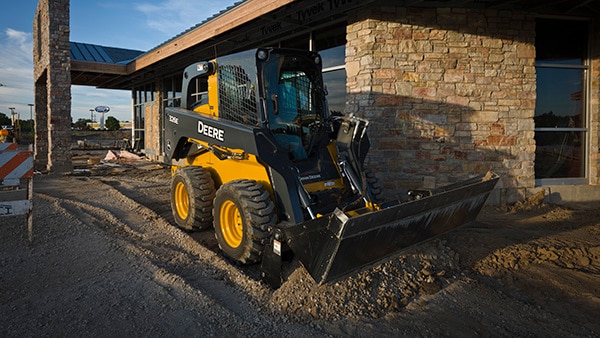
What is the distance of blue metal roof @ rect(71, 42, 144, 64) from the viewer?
1745 centimetres

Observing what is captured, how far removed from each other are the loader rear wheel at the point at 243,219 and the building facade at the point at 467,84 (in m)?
3.61

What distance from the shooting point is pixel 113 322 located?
3410 mm

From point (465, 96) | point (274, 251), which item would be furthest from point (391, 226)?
point (465, 96)

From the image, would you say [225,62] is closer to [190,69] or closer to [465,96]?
[190,69]

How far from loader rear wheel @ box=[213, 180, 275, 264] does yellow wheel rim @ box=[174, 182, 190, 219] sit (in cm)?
160

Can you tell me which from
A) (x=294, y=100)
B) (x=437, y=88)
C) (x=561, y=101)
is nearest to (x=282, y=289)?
(x=294, y=100)

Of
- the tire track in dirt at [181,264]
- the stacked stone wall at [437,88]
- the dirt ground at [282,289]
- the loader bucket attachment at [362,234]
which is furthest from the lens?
the stacked stone wall at [437,88]

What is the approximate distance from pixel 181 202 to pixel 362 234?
3821mm

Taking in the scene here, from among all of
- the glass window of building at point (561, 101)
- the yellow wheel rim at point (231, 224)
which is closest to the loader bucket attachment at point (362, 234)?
the yellow wheel rim at point (231, 224)

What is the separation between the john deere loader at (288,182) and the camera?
377 centimetres

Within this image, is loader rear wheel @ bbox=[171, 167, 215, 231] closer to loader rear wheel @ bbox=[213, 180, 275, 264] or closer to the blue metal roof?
loader rear wheel @ bbox=[213, 180, 275, 264]

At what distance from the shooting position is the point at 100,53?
18766 mm

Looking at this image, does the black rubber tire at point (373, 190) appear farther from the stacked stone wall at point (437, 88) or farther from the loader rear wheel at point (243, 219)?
the stacked stone wall at point (437, 88)

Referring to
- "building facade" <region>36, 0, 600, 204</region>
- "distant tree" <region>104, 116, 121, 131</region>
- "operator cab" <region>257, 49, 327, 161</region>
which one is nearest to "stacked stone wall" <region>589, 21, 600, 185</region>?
"building facade" <region>36, 0, 600, 204</region>
